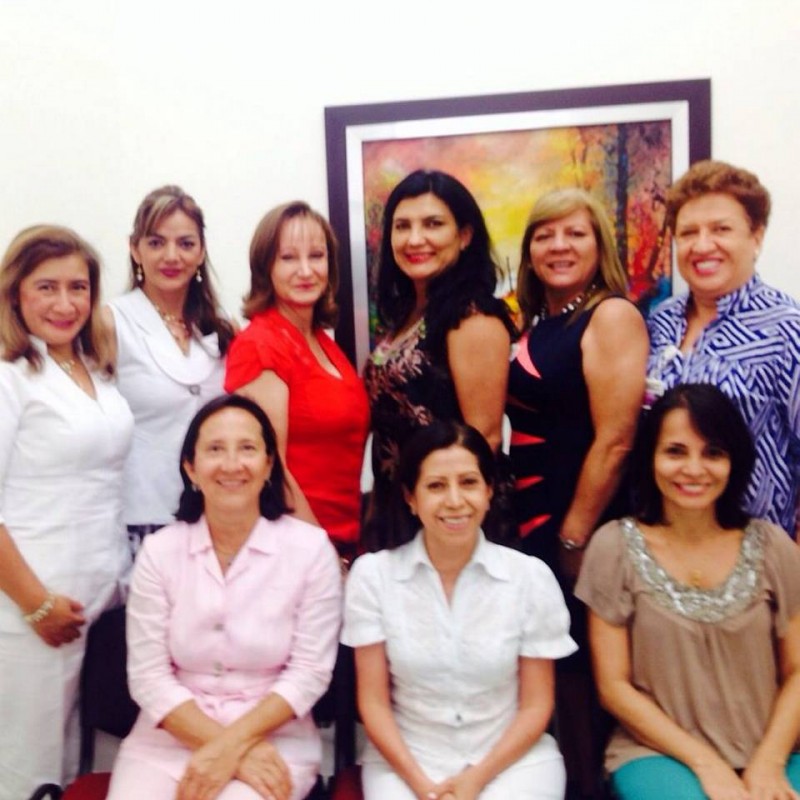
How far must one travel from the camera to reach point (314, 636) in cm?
186

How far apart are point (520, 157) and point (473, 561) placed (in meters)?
1.43

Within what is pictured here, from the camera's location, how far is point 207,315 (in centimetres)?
244

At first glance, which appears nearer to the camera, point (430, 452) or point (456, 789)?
point (456, 789)

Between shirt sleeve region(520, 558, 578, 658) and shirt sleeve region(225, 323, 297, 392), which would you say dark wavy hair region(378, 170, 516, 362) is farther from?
shirt sleeve region(520, 558, 578, 658)

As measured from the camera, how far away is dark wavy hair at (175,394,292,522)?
6.31 ft

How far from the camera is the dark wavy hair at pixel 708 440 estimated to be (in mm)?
1788

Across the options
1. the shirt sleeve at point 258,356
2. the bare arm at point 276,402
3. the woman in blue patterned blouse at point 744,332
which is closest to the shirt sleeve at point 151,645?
the bare arm at point 276,402

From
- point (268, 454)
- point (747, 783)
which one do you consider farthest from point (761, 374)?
point (268, 454)

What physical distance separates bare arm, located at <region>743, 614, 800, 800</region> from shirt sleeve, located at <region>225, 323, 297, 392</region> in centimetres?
127

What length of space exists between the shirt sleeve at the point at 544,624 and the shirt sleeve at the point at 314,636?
0.42 m

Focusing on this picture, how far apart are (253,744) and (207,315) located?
3.93ft

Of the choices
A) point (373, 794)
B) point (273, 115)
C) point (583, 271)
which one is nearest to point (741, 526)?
point (583, 271)

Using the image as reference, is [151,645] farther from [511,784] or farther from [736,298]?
[736,298]

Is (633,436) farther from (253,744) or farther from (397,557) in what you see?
(253,744)
